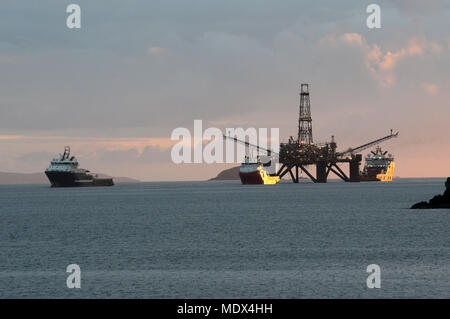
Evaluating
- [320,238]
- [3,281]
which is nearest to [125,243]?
[320,238]

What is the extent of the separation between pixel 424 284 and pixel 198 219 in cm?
5805

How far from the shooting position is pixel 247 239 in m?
65.8

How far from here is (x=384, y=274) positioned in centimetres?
4266

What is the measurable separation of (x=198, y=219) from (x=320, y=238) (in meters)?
31.2

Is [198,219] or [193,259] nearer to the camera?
[193,259]

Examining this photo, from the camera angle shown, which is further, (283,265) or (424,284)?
(283,265)
